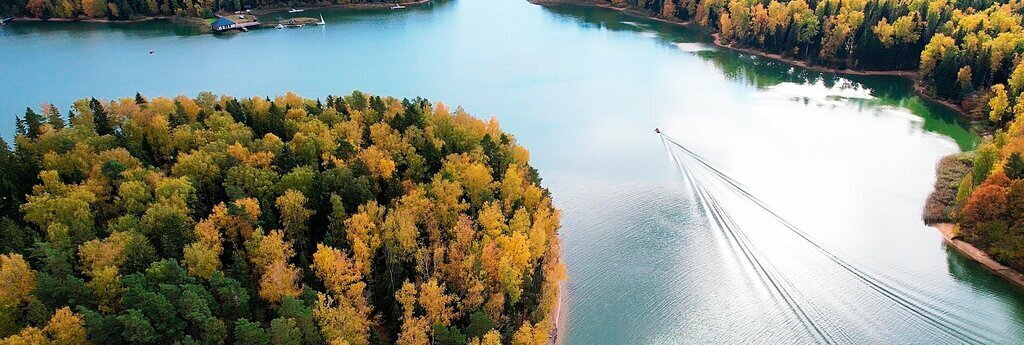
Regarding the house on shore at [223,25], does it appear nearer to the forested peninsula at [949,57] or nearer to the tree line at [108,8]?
the tree line at [108,8]

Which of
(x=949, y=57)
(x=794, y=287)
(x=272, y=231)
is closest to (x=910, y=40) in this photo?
(x=949, y=57)

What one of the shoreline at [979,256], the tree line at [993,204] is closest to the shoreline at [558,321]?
the shoreline at [979,256]

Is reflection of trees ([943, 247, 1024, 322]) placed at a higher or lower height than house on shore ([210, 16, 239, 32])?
lower

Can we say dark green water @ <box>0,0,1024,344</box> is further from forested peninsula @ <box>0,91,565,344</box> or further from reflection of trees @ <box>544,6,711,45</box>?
forested peninsula @ <box>0,91,565,344</box>

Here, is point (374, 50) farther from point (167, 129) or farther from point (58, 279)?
point (58, 279)

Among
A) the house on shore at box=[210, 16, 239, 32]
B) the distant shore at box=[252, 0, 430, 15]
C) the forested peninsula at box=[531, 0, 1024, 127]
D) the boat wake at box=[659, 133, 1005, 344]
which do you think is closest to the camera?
the boat wake at box=[659, 133, 1005, 344]

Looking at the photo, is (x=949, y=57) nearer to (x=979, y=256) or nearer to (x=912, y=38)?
(x=912, y=38)

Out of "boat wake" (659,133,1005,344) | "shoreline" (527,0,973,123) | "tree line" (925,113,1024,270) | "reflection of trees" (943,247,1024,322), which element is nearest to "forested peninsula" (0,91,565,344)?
"boat wake" (659,133,1005,344)
